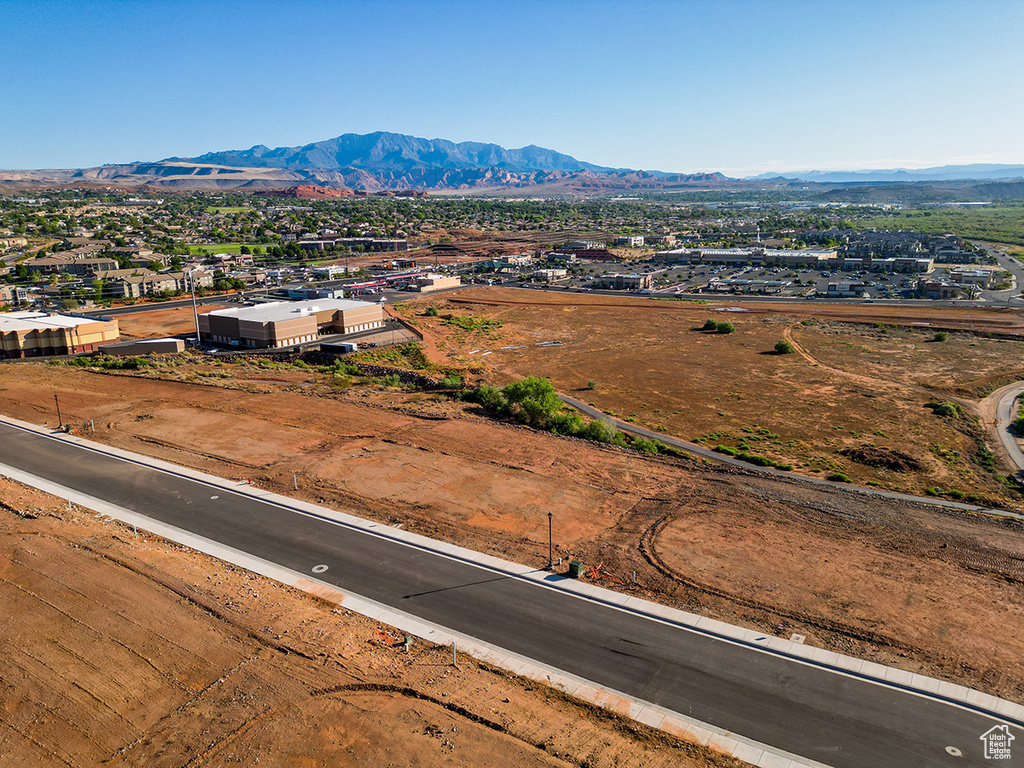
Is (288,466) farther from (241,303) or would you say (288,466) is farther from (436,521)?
(241,303)

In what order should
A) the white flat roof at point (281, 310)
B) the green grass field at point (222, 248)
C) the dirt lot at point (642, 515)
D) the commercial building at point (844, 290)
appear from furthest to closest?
the green grass field at point (222, 248)
the commercial building at point (844, 290)
the white flat roof at point (281, 310)
the dirt lot at point (642, 515)

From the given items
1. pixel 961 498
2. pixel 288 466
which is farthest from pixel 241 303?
pixel 961 498

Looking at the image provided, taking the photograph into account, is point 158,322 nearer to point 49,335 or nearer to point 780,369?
point 49,335

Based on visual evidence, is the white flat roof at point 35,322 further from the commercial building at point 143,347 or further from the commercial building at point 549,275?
the commercial building at point 549,275

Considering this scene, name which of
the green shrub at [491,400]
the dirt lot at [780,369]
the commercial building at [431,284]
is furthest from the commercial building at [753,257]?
the green shrub at [491,400]

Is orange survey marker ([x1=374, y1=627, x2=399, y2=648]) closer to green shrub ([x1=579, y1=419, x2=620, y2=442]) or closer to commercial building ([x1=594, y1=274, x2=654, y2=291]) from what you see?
green shrub ([x1=579, y1=419, x2=620, y2=442])

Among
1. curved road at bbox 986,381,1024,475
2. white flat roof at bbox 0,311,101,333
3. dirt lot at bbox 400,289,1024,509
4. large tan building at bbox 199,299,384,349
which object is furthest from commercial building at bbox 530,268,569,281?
curved road at bbox 986,381,1024,475

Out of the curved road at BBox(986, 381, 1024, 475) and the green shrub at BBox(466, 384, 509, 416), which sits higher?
the green shrub at BBox(466, 384, 509, 416)
